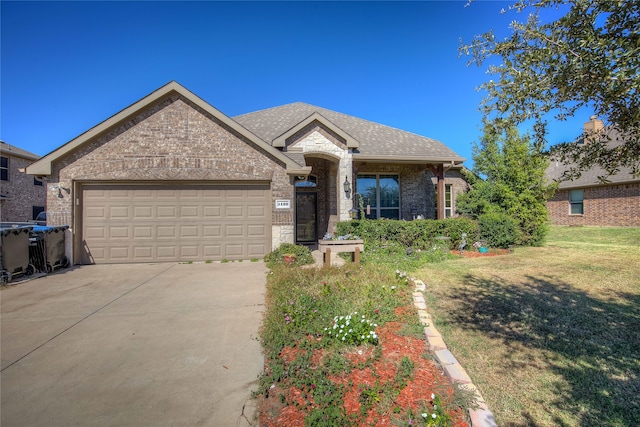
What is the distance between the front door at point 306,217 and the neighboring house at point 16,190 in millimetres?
18651

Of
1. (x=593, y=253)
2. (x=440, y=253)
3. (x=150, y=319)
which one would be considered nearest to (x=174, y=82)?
(x=150, y=319)

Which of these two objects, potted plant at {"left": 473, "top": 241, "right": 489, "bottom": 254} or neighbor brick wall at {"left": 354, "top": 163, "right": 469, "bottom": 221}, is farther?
neighbor brick wall at {"left": 354, "top": 163, "right": 469, "bottom": 221}

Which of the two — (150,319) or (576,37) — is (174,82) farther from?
(576,37)

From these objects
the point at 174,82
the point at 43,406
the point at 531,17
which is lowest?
the point at 43,406

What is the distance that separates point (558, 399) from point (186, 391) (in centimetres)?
350

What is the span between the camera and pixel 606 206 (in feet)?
62.7

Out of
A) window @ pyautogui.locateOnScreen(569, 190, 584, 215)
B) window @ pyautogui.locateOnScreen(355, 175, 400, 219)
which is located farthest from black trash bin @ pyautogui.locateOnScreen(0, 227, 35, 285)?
window @ pyautogui.locateOnScreen(569, 190, 584, 215)

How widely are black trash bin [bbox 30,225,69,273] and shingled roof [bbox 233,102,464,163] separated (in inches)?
295

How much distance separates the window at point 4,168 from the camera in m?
20.6

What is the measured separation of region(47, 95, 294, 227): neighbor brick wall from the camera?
9.75m

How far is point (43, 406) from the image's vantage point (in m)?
2.85

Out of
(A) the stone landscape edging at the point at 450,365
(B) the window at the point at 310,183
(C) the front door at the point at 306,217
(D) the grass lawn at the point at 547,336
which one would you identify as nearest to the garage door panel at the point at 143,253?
(C) the front door at the point at 306,217

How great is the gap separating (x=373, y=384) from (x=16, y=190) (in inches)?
1128

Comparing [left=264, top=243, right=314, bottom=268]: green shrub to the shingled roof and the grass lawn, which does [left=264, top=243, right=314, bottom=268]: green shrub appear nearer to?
the grass lawn
